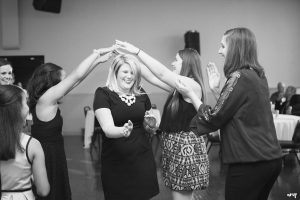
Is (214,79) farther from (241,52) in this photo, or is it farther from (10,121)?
(10,121)

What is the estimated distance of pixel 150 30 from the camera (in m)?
9.62

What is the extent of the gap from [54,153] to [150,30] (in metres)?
7.50

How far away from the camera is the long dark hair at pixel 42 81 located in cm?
242

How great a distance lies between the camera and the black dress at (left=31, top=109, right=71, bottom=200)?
241 cm

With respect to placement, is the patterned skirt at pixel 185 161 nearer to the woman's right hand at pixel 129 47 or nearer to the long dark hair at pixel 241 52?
the woman's right hand at pixel 129 47

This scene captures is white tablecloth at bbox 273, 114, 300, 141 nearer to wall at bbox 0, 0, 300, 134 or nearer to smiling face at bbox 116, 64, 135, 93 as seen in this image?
smiling face at bbox 116, 64, 135, 93

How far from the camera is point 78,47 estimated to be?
945cm

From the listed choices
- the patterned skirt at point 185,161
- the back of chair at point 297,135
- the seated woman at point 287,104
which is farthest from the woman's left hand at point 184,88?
the seated woman at point 287,104

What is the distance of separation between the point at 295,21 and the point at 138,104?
9.17 m

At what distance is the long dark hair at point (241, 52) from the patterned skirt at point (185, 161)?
82 cm

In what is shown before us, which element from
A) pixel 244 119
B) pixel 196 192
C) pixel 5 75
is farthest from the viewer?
pixel 196 192

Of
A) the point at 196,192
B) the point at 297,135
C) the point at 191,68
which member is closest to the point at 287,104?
the point at 297,135

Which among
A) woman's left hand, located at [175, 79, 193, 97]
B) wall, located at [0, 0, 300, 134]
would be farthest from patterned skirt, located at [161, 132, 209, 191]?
wall, located at [0, 0, 300, 134]

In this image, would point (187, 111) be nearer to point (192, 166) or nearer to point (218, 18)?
point (192, 166)
